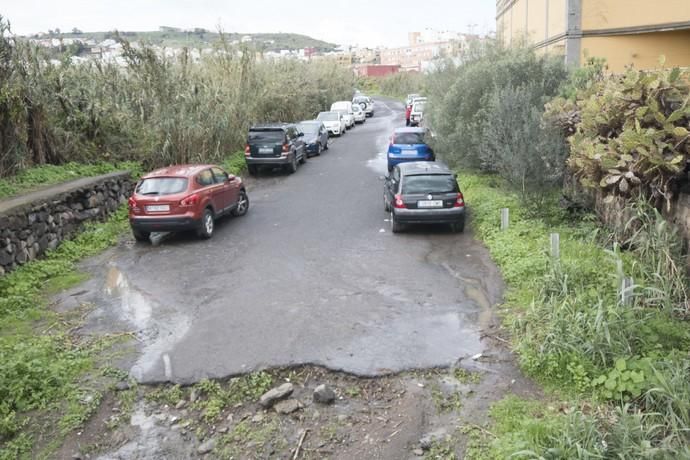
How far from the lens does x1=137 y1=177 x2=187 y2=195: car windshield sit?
42.1 ft

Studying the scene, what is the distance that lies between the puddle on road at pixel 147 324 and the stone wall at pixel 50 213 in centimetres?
179

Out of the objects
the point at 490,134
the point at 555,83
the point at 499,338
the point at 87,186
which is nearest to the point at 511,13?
the point at 555,83

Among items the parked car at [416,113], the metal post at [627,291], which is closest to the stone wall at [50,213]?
the metal post at [627,291]

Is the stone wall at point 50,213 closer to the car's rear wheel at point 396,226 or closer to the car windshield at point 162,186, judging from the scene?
the car windshield at point 162,186

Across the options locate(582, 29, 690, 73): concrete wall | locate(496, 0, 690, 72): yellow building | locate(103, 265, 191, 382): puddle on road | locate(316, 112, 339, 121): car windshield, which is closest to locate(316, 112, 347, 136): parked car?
locate(316, 112, 339, 121): car windshield

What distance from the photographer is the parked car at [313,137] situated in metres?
27.2

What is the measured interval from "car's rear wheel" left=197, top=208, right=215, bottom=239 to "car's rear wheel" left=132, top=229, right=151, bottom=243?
1.21m

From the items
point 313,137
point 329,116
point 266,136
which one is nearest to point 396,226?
point 266,136

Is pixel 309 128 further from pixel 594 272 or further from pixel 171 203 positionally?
pixel 594 272

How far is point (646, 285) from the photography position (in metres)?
7.82

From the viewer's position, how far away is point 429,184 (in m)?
13.1

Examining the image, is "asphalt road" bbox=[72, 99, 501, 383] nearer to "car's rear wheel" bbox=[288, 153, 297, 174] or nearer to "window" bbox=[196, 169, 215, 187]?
"window" bbox=[196, 169, 215, 187]

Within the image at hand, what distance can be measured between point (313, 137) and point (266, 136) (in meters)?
5.77

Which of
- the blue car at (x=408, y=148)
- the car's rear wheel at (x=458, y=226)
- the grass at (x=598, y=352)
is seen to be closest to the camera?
the grass at (x=598, y=352)
